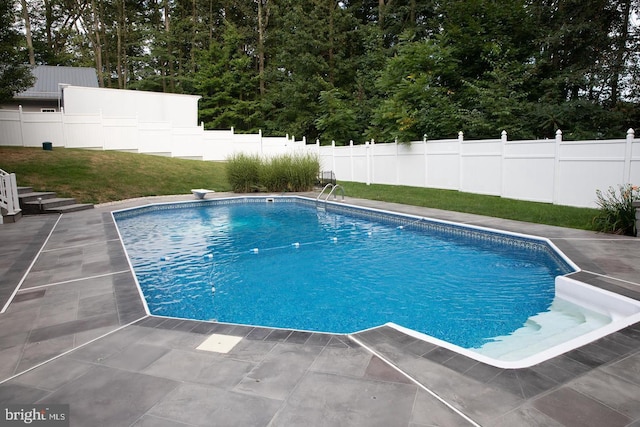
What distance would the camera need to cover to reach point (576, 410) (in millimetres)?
2072

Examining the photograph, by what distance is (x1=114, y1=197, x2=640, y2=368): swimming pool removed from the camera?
13.3 feet

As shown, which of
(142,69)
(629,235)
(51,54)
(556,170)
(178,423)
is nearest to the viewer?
(178,423)

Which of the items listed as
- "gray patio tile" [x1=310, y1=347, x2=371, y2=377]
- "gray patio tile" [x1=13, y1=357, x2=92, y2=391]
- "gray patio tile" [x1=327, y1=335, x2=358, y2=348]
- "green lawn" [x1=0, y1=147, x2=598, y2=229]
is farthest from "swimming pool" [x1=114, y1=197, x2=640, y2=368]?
"green lawn" [x1=0, y1=147, x2=598, y2=229]

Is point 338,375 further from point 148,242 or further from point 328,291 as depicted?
point 148,242

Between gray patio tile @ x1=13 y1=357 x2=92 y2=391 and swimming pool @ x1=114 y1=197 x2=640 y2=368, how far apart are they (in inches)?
64.0

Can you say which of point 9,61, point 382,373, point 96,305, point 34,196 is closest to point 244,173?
point 34,196

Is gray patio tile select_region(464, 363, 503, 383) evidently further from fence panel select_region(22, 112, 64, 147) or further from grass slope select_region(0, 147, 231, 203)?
fence panel select_region(22, 112, 64, 147)

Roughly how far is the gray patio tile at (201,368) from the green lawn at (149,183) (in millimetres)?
6982

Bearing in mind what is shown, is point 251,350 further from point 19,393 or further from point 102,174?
point 102,174

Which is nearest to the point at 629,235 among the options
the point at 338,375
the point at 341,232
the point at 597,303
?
the point at 597,303

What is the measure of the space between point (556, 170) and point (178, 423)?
9853 millimetres

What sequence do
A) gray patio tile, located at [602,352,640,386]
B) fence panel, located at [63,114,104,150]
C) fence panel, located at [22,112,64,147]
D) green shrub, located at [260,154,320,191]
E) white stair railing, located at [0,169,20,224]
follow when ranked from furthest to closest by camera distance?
fence panel, located at [63,114,104,150]
fence panel, located at [22,112,64,147]
green shrub, located at [260,154,320,191]
white stair railing, located at [0,169,20,224]
gray patio tile, located at [602,352,640,386]

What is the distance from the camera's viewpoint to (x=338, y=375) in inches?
97.7

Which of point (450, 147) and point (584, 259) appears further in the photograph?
point (450, 147)
